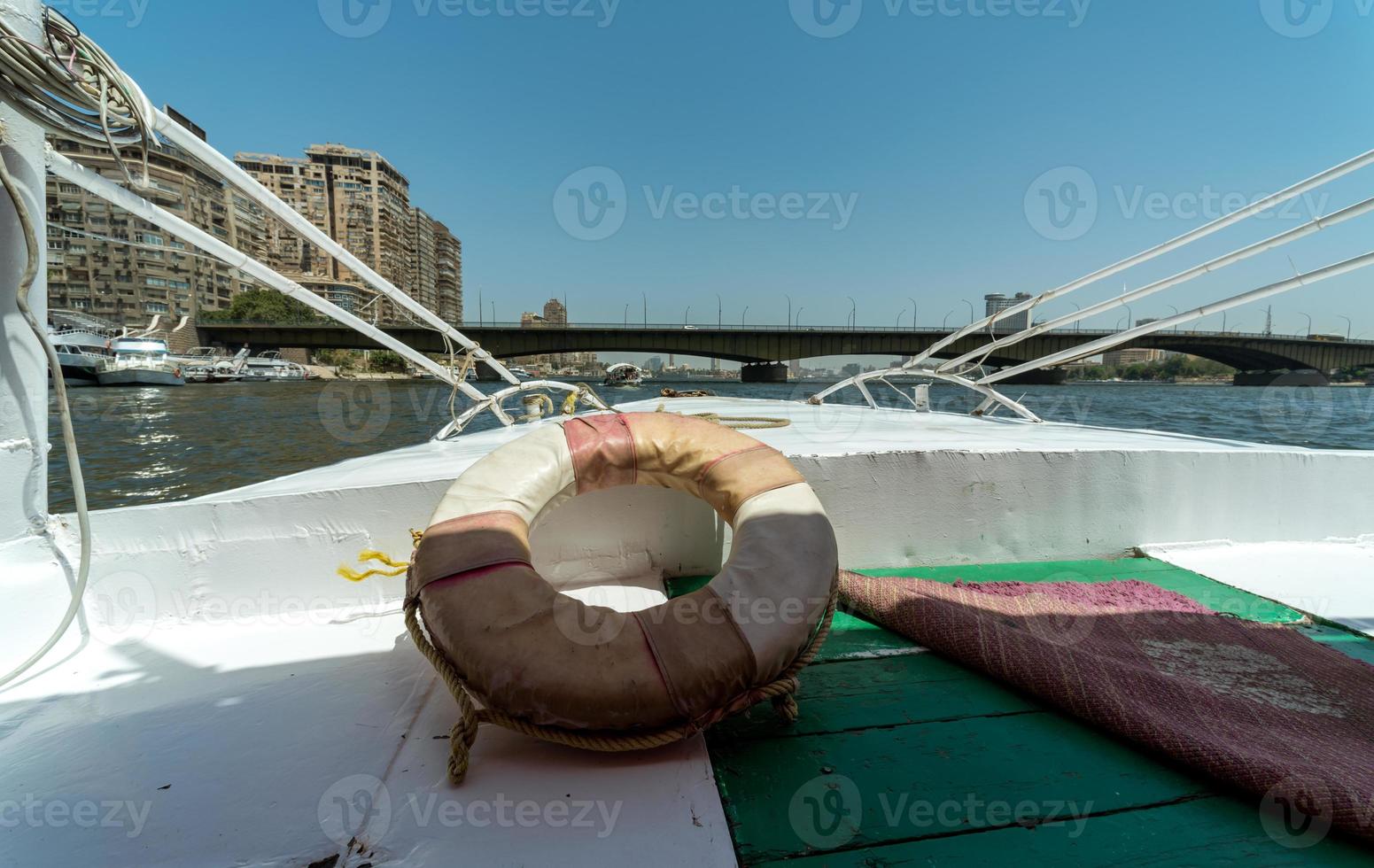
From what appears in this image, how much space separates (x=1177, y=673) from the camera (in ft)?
5.21

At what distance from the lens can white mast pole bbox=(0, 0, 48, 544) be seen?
156 cm

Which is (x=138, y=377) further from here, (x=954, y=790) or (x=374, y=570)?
(x=954, y=790)

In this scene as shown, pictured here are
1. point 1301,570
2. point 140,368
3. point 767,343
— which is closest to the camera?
point 1301,570

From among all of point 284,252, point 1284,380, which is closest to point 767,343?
point 1284,380

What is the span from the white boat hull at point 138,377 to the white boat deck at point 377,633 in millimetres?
42965

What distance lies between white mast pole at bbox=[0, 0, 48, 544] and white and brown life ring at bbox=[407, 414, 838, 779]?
127cm

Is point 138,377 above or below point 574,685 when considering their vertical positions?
above

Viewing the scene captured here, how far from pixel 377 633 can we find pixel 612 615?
3.67 ft

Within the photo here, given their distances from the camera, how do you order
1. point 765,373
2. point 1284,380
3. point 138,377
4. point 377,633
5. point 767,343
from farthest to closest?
point 1284,380 < point 138,377 < point 765,373 < point 767,343 < point 377,633

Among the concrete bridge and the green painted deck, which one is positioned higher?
the concrete bridge

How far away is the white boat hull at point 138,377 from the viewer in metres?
33.1

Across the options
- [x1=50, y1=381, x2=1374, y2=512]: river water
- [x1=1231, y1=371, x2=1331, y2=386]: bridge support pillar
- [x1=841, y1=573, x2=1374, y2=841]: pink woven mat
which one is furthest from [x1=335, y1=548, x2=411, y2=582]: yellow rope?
[x1=1231, y1=371, x2=1331, y2=386]: bridge support pillar

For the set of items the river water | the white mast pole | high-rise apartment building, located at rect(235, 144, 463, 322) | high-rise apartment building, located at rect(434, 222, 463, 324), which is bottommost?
the river water

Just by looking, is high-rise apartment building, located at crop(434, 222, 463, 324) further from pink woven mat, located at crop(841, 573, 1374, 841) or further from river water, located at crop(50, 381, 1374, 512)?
pink woven mat, located at crop(841, 573, 1374, 841)
